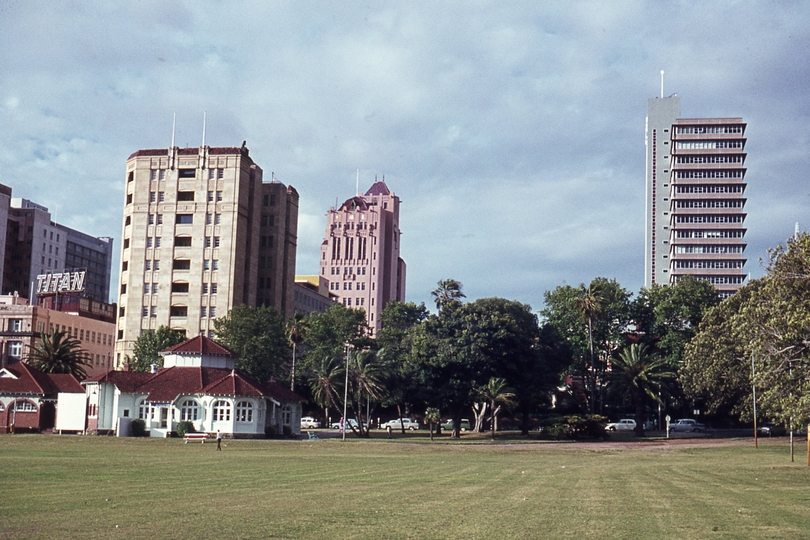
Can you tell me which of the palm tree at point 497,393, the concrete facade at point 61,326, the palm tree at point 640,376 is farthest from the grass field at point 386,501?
the concrete facade at point 61,326

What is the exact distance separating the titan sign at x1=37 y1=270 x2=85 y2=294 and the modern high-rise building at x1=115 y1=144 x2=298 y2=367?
279 inches

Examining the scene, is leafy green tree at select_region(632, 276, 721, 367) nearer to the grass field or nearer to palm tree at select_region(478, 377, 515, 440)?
palm tree at select_region(478, 377, 515, 440)

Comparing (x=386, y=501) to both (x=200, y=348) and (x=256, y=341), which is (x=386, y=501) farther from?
(x=256, y=341)

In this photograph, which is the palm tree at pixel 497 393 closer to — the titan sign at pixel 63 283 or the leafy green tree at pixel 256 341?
the leafy green tree at pixel 256 341

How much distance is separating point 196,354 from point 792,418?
182 ft

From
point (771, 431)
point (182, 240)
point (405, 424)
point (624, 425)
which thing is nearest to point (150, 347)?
point (182, 240)

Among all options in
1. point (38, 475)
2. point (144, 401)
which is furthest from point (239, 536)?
point (144, 401)

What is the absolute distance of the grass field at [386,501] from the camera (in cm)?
1680

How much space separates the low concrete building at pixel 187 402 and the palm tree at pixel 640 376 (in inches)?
1403

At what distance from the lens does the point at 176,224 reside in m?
127

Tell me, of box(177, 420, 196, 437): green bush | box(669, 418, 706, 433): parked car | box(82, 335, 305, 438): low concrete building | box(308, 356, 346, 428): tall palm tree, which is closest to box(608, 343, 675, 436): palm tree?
box(669, 418, 706, 433): parked car

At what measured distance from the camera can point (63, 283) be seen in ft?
436

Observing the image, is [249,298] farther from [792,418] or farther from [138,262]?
[792,418]

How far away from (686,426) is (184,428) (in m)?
64.4
